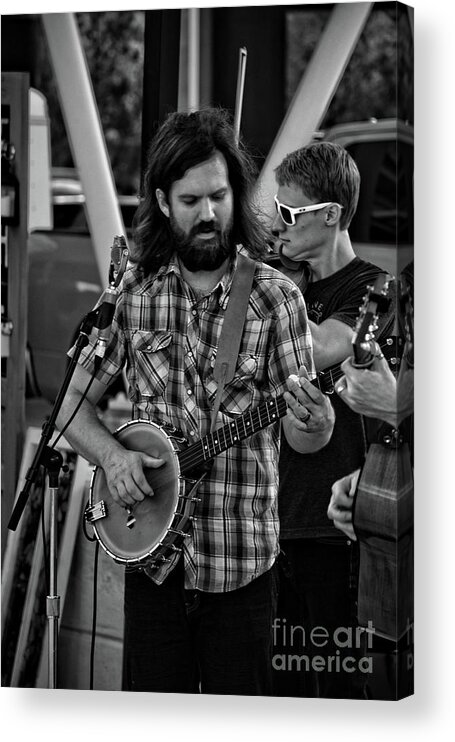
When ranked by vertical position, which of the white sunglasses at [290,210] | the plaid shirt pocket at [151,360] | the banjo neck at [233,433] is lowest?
the banjo neck at [233,433]

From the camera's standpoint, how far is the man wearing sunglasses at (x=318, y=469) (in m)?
3.60

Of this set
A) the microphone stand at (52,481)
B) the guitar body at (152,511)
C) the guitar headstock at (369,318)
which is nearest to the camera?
the guitar headstock at (369,318)

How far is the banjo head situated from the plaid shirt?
0.07 meters

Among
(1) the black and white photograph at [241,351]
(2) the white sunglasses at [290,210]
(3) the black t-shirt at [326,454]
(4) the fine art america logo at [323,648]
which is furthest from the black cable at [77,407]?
(4) the fine art america logo at [323,648]

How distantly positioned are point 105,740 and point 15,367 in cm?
107

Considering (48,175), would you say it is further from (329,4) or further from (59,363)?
(329,4)

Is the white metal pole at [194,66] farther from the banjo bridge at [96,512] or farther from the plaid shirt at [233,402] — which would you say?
the banjo bridge at [96,512]

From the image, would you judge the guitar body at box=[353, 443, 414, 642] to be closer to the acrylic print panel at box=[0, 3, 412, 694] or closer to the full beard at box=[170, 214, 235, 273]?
the acrylic print panel at box=[0, 3, 412, 694]

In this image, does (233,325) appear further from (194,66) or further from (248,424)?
(194,66)

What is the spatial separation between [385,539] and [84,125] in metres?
1.40

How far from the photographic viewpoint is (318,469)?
11.9 ft

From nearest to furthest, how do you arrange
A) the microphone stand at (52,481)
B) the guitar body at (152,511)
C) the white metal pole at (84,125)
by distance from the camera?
the guitar body at (152,511) < the microphone stand at (52,481) < the white metal pole at (84,125)

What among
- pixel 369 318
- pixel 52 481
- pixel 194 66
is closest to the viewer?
pixel 369 318

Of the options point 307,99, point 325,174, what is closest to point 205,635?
point 325,174
